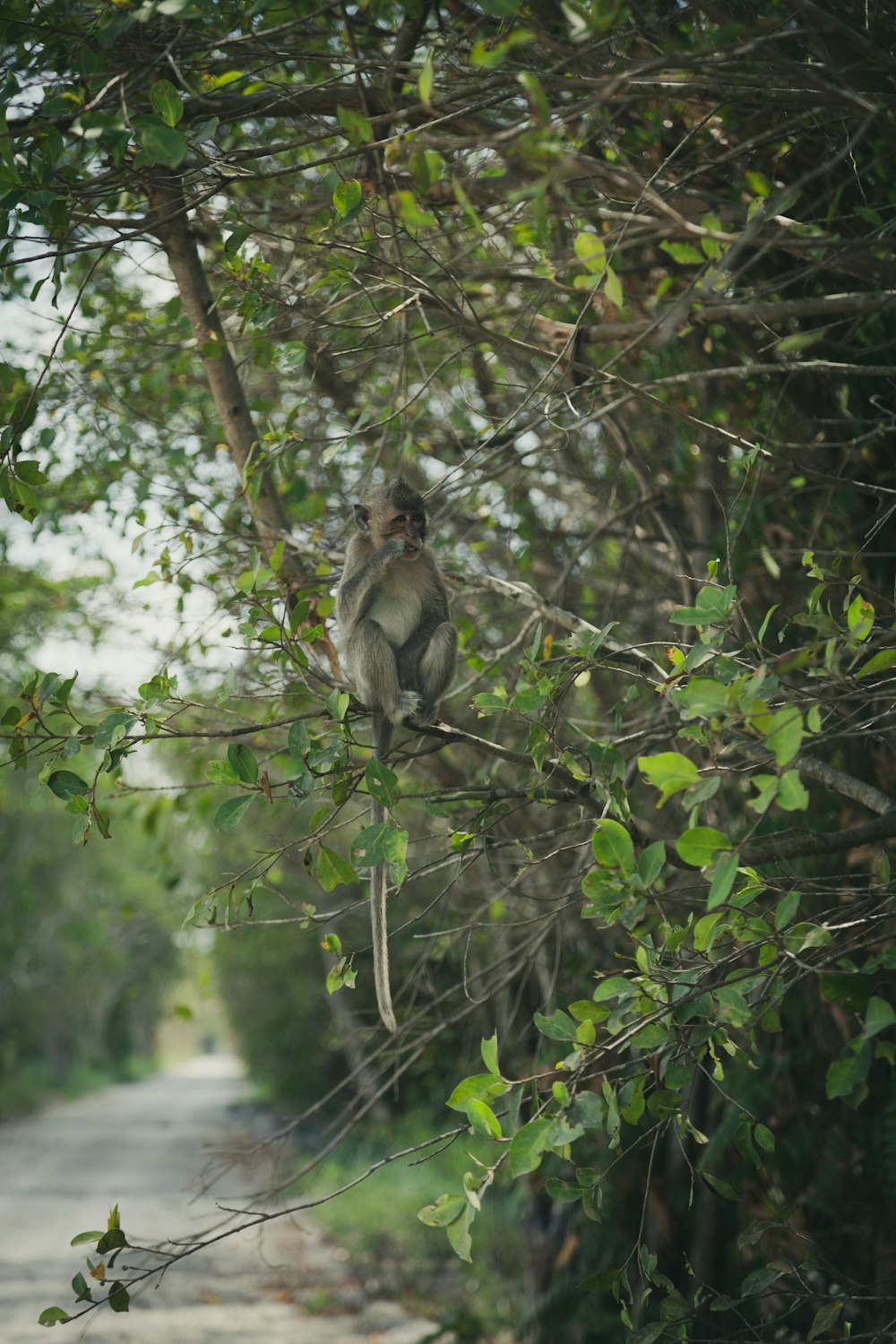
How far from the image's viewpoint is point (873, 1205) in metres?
5.74

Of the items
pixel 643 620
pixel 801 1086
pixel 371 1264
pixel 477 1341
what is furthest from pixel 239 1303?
pixel 643 620

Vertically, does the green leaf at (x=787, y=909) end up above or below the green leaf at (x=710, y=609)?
below

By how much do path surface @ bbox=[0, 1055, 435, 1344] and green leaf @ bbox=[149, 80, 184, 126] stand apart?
343 cm

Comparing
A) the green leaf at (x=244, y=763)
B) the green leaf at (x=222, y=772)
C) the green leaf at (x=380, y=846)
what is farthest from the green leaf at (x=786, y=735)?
the green leaf at (x=222, y=772)

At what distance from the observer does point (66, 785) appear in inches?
131

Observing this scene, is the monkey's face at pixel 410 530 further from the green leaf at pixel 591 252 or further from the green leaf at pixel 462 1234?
the green leaf at pixel 462 1234

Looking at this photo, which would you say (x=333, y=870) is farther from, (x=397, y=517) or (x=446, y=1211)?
(x=397, y=517)

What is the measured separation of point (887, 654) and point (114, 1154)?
2248 cm

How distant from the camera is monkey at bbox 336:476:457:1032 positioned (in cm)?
481

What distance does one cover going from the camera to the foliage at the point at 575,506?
9.24 feet

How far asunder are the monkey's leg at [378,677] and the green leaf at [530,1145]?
2372mm

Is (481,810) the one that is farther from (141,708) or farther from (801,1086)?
(801,1086)

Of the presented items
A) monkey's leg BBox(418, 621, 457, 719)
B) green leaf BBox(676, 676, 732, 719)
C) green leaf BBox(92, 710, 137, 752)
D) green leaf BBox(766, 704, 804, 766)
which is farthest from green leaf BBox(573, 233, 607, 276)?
monkey's leg BBox(418, 621, 457, 719)

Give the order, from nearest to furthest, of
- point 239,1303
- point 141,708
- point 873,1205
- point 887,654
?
point 887,654 < point 141,708 < point 873,1205 < point 239,1303
